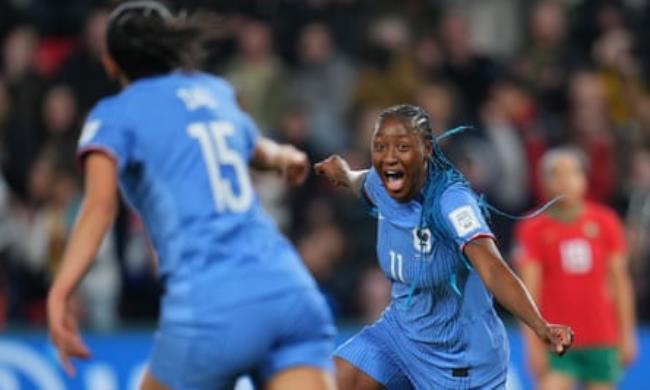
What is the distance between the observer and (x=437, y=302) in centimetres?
658

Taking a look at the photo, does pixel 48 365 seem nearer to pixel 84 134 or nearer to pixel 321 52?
pixel 321 52

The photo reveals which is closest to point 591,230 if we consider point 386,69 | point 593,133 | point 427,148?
point 593,133

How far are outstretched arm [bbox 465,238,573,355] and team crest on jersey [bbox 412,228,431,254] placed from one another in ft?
1.08

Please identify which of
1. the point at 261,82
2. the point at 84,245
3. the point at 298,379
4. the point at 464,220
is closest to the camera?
the point at 84,245

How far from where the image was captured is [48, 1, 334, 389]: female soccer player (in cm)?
535

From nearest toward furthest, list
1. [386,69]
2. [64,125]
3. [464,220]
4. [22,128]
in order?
[464,220] < [64,125] < [22,128] < [386,69]

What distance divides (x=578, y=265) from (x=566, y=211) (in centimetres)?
33

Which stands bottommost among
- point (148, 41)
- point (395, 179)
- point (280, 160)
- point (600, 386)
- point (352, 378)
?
point (600, 386)

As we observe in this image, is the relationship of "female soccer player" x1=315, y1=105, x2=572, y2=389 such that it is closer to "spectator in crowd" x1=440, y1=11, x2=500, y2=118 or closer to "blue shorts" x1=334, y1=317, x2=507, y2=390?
"blue shorts" x1=334, y1=317, x2=507, y2=390

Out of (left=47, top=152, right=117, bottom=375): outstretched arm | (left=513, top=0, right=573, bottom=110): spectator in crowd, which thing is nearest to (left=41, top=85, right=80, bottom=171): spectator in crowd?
(left=513, top=0, right=573, bottom=110): spectator in crowd

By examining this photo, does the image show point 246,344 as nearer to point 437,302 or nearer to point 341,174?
point 437,302

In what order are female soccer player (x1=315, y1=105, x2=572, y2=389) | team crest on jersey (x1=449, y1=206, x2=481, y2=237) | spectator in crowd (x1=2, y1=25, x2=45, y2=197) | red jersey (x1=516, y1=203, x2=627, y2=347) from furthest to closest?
spectator in crowd (x1=2, y1=25, x2=45, y2=197), red jersey (x1=516, y1=203, x2=627, y2=347), female soccer player (x1=315, y1=105, x2=572, y2=389), team crest on jersey (x1=449, y1=206, x2=481, y2=237)

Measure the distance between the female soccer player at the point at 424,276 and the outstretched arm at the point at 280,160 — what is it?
41 cm

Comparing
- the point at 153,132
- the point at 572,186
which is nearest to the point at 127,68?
the point at 153,132
